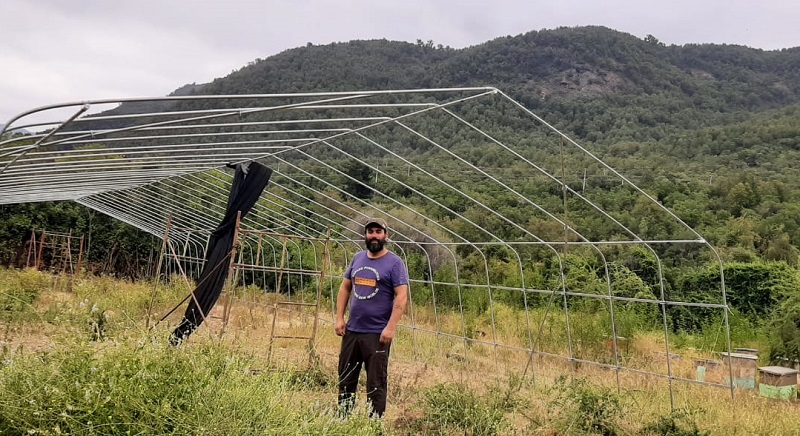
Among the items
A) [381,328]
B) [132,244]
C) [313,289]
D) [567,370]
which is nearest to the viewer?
[381,328]

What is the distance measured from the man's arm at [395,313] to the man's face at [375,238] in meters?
0.35

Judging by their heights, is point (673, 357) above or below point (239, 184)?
below

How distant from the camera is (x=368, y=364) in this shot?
4.55 meters

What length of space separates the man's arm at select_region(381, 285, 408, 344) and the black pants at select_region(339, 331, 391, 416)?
0.11 meters

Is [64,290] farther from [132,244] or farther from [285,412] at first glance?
[285,412]

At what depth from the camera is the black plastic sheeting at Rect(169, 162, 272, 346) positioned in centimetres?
748

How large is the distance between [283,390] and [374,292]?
153cm

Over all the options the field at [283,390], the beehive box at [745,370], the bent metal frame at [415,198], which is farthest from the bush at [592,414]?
the beehive box at [745,370]

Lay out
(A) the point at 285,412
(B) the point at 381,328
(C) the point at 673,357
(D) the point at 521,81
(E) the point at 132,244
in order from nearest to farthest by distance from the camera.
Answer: (A) the point at 285,412 < (B) the point at 381,328 < (C) the point at 673,357 < (E) the point at 132,244 < (D) the point at 521,81

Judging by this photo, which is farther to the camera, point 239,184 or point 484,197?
point 484,197

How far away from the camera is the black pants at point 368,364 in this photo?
448 centimetres

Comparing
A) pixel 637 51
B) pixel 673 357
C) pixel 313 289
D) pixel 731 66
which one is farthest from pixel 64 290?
pixel 731 66

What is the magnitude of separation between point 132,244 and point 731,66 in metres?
42.9

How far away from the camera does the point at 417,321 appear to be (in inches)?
496
